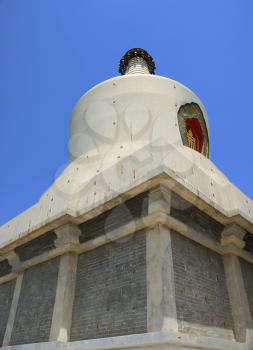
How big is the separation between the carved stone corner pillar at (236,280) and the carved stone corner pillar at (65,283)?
11.1 ft

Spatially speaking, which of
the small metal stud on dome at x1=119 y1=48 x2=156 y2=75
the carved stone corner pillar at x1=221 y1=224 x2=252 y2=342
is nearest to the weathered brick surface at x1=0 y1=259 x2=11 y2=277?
the carved stone corner pillar at x1=221 y1=224 x2=252 y2=342

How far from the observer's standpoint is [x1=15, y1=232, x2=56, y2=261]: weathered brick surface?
769 cm

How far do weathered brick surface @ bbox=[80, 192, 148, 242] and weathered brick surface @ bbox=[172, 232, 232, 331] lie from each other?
0.87 meters

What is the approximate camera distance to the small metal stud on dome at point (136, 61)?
1572 centimetres

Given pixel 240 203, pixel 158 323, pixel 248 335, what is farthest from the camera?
pixel 240 203

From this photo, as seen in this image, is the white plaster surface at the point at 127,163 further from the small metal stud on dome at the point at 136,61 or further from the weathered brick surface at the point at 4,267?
the small metal stud on dome at the point at 136,61

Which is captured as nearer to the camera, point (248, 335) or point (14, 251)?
point (248, 335)

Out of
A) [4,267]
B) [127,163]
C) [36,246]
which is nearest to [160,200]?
[127,163]

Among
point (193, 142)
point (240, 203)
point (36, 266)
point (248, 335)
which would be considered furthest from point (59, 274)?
point (193, 142)

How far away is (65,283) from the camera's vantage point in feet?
22.3

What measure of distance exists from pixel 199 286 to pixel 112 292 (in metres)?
1.70

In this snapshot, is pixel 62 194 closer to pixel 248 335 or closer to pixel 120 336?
pixel 120 336

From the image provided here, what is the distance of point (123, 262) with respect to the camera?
20.6 feet

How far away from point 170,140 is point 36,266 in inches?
203
